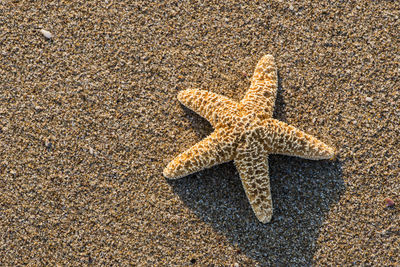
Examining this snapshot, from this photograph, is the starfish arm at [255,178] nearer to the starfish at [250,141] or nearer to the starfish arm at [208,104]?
the starfish at [250,141]

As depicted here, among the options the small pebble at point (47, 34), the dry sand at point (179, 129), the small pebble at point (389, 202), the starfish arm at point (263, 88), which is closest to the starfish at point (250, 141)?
the starfish arm at point (263, 88)

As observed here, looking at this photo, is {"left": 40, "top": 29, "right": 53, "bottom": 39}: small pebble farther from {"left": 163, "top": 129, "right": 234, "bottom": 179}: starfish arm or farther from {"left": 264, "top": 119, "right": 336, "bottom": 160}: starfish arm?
{"left": 264, "top": 119, "right": 336, "bottom": 160}: starfish arm

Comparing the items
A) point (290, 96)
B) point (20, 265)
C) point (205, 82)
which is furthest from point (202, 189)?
point (20, 265)

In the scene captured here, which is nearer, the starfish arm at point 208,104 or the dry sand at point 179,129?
the starfish arm at point 208,104

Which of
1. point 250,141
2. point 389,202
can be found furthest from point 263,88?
point 389,202

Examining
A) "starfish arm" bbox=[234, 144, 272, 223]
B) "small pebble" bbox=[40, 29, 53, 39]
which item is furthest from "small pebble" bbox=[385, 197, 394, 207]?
"small pebble" bbox=[40, 29, 53, 39]

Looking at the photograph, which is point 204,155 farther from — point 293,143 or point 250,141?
point 293,143
